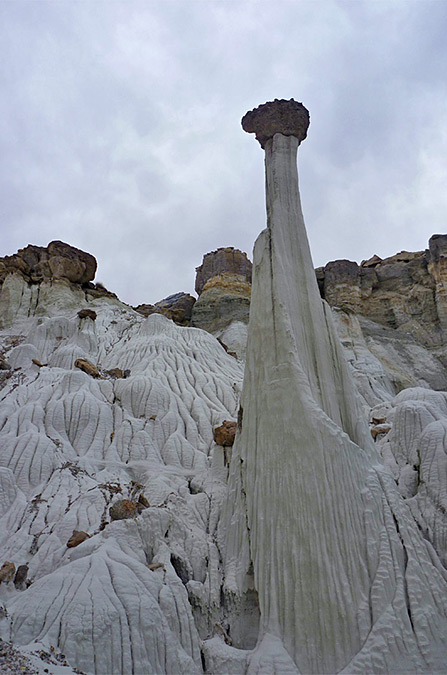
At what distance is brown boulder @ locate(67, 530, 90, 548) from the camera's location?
9.98 metres

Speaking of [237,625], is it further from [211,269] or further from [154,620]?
[211,269]

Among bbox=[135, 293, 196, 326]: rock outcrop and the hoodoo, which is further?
bbox=[135, 293, 196, 326]: rock outcrop

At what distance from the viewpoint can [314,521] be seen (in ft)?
29.3

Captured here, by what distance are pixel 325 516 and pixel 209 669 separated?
2.99 meters

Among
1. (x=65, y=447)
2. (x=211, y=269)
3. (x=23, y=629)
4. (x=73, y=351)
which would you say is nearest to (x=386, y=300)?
(x=211, y=269)

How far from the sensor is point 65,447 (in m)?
14.0

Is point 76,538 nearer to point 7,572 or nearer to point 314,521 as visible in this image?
point 7,572

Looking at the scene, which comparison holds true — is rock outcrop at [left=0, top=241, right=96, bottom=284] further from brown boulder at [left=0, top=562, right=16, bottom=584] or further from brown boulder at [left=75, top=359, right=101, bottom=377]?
brown boulder at [left=0, top=562, right=16, bottom=584]

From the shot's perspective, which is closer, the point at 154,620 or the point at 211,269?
the point at 154,620

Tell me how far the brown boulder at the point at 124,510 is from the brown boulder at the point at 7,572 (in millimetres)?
2196

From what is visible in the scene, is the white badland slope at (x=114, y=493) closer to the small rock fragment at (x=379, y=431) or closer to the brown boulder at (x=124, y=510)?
the brown boulder at (x=124, y=510)

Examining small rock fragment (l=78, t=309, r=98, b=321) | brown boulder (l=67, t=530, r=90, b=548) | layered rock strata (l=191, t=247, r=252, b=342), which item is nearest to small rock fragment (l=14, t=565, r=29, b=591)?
brown boulder (l=67, t=530, r=90, b=548)

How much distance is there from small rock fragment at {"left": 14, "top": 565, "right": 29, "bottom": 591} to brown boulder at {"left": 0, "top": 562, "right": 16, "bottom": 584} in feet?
0.50

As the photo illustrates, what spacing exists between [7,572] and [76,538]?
1.42 m
